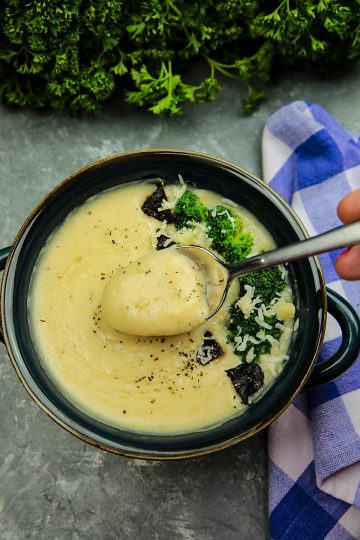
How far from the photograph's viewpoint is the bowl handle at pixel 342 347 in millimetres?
2418

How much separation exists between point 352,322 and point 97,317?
37.6 inches

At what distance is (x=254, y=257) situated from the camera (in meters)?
2.24

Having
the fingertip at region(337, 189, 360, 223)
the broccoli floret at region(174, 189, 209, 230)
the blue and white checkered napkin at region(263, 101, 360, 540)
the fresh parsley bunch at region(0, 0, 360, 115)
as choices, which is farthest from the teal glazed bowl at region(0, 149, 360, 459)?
the fresh parsley bunch at region(0, 0, 360, 115)

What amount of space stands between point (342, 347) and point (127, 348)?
0.80 meters

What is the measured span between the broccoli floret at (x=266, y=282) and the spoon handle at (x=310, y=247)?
24cm

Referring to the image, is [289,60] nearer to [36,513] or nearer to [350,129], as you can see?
[350,129]

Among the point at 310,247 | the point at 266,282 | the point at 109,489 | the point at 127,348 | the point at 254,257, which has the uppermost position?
the point at 310,247

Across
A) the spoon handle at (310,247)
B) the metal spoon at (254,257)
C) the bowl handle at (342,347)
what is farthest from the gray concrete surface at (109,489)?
the spoon handle at (310,247)

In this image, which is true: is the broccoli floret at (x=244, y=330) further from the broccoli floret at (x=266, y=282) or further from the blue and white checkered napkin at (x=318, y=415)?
the blue and white checkered napkin at (x=318, y=415)

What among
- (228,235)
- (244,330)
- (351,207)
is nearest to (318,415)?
(244,330)

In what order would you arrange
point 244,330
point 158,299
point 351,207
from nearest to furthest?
point 351,207 → point 158,299 → point 244,330

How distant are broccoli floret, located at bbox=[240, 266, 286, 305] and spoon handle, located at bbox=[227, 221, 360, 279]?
0.24 meters

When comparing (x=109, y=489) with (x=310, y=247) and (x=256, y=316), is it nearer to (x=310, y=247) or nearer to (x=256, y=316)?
(x=256, y=316)

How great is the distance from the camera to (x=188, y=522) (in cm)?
277
